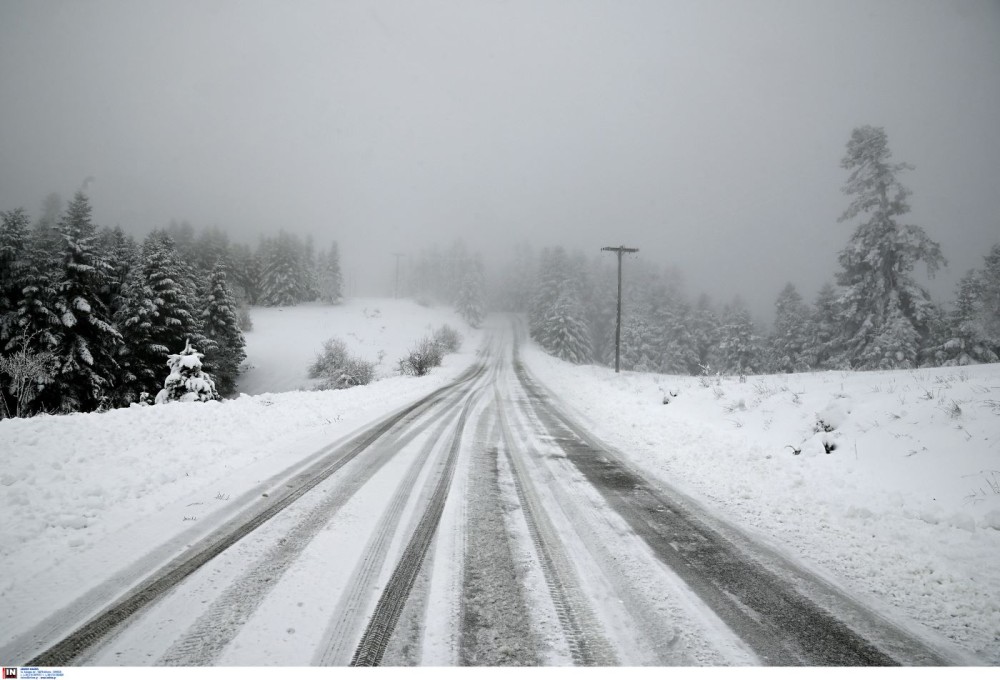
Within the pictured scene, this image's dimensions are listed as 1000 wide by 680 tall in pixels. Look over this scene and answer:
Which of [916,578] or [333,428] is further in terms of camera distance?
[333,428]

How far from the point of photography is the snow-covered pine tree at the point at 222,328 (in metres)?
29.8

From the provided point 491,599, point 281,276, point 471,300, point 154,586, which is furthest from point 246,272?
point 491,599

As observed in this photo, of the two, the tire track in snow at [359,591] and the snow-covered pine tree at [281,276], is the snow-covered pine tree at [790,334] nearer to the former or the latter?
→ the tire track in snow at [359,591]

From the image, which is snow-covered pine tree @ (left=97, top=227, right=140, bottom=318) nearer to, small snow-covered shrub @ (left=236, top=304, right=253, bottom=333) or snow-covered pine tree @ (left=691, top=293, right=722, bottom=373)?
small snow-covered shrub @ (left=236, top=304, right=253, bottom=333)

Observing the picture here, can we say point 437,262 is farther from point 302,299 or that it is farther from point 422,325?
point 422,325

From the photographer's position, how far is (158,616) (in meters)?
2.65

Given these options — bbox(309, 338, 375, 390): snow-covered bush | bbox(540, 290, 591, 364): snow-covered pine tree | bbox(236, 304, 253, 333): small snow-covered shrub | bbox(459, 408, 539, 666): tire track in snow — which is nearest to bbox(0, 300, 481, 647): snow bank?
A: bbox(459, 408, 539, 666): tire track in snow

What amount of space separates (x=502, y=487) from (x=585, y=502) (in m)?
1.10

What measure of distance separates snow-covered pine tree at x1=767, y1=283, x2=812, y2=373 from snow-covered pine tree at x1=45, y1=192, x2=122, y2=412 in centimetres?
4405

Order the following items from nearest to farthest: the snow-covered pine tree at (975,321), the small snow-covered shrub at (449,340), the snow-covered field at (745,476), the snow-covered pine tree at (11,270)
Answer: the snow-covered field at (745,476) < the snow-covered pine tree at (11,270) < the snow-covered pine tree at (975,321) < the small snow-covered shrub at (449,340)

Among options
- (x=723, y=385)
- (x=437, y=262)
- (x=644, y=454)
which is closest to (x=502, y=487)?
(x=644, y=454)

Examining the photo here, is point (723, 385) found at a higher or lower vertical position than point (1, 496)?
higher

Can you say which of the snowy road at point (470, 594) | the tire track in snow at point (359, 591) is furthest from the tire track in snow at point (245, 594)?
the tire track in snow at point (359, 591)

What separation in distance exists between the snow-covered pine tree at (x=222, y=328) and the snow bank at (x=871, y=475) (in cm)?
3000
